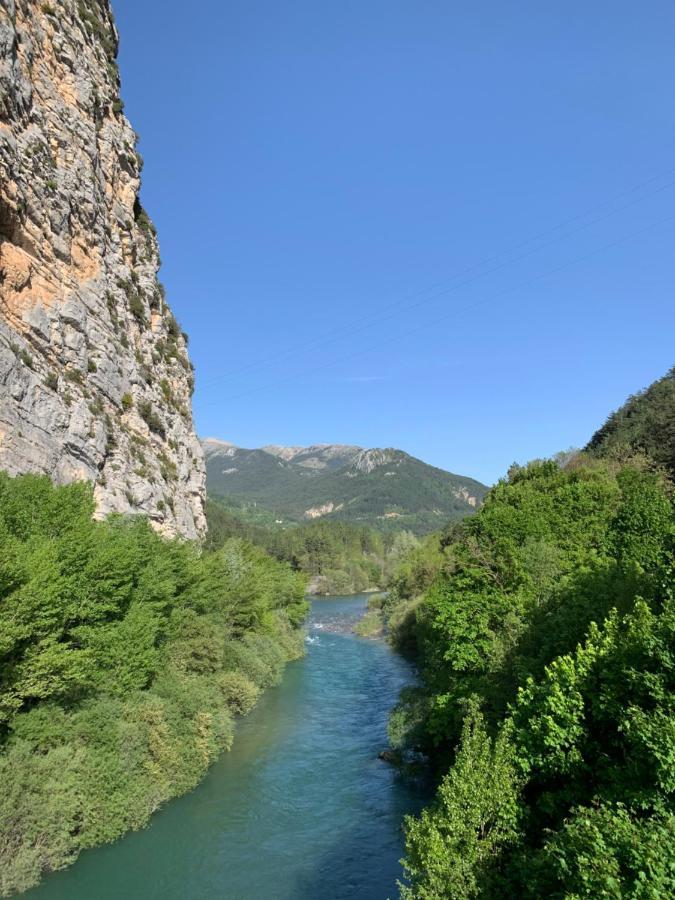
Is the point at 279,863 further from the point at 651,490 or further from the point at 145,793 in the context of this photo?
A: the point at 651,490

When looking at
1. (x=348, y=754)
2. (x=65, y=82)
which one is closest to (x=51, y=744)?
(x=348, y=754)

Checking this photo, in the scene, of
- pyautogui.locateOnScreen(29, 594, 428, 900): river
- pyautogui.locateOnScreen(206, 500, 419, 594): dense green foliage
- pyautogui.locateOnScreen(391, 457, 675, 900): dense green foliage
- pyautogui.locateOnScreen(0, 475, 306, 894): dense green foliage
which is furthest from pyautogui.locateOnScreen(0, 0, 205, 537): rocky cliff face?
pyautogui.locateOnScreen(206, 500, 419, 594): dense green foliage

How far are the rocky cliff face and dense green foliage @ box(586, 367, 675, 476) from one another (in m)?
43.3

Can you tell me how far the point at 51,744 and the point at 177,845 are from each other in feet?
20.1

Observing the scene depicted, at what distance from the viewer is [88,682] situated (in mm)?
23078

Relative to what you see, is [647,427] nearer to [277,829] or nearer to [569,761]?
[277,829]

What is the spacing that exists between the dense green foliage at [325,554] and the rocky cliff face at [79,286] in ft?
249

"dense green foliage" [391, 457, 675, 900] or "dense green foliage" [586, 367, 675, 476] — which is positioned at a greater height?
"dense green foliage" [586, 367, 675, 476]

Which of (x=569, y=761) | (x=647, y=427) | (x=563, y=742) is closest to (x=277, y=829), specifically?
(x=569, y=761)

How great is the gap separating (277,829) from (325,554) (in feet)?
432

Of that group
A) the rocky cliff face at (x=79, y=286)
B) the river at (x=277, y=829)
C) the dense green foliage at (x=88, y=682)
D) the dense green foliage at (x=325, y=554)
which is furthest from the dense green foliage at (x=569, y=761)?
the dense green foliage at (x=325, y=554)

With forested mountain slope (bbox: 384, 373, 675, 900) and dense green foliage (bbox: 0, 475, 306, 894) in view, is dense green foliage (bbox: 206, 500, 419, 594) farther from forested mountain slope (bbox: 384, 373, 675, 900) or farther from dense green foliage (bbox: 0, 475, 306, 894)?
forested mountain slope (bbox: 384, 373, 675, 900)

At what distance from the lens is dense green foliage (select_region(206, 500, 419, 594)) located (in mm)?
Result: 141500

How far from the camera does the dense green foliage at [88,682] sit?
757 inches
